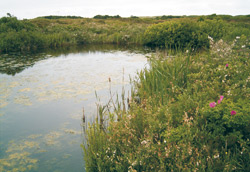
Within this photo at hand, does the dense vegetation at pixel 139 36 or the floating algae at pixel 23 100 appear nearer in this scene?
the floating algae at pixel 23 100

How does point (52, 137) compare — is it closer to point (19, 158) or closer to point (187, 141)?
point (19, 158)

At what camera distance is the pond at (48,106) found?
13.7 ft

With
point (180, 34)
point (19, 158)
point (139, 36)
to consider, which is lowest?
point (19, 158)

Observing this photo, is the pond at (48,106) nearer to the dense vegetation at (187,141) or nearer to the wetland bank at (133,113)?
the wetland bank at (133,113)

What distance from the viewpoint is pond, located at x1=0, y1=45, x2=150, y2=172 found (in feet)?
13.7

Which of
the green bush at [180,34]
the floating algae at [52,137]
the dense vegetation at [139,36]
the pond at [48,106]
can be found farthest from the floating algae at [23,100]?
the green bush at [180,34]

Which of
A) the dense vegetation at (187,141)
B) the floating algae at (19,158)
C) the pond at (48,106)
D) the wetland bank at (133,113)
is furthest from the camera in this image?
the pond at (48,106)

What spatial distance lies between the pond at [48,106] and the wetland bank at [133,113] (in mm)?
23

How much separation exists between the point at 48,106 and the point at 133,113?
3.61 meters

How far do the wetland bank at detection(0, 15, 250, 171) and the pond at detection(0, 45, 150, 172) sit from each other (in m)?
0.02

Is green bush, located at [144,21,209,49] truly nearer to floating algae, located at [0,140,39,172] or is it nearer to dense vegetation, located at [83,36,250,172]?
dense vegetation, located at [83,36,250,172]

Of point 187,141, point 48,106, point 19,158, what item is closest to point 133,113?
point 187,141

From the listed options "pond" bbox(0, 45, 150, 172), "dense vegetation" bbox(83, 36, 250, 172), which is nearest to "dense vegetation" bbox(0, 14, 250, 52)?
"pond" bbox(0, 45, 150, 172)

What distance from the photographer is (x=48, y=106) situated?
645 centimetres
